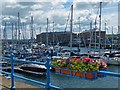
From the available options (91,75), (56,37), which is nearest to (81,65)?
(91,75)

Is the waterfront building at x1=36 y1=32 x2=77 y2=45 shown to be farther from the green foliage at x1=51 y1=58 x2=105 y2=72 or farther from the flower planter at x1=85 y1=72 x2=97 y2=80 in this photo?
the flower planter at x1=85 y1=72 x2=97 y2=80

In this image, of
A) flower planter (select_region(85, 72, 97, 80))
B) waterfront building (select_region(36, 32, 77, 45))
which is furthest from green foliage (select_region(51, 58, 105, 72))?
waterfront building (select_region(36, 32, 77, 45))

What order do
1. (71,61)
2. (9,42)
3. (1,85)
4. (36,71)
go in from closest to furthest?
(71,61)
(1,85)
(36,71)
(9,42)

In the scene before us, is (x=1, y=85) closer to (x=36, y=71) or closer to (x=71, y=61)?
(x=71, y=61)

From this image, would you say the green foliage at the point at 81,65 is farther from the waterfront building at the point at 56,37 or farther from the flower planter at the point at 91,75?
the waterfront building at the point at 56,37

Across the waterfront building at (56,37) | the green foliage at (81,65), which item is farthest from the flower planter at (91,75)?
the waterfront building at (56,37)

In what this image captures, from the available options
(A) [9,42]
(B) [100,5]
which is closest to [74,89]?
(B) [100,5]

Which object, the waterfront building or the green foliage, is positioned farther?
the waterfront building

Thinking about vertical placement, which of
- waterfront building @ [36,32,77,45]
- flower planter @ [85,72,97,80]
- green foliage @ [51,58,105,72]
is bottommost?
flower planter @ [85,72,97,80]

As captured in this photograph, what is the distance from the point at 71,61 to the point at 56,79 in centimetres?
2689

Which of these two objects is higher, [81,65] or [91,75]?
[81,65]

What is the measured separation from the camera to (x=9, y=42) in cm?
8244

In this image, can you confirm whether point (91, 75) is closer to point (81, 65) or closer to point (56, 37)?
point (81, 65)

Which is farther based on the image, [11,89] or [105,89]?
[105,89]
